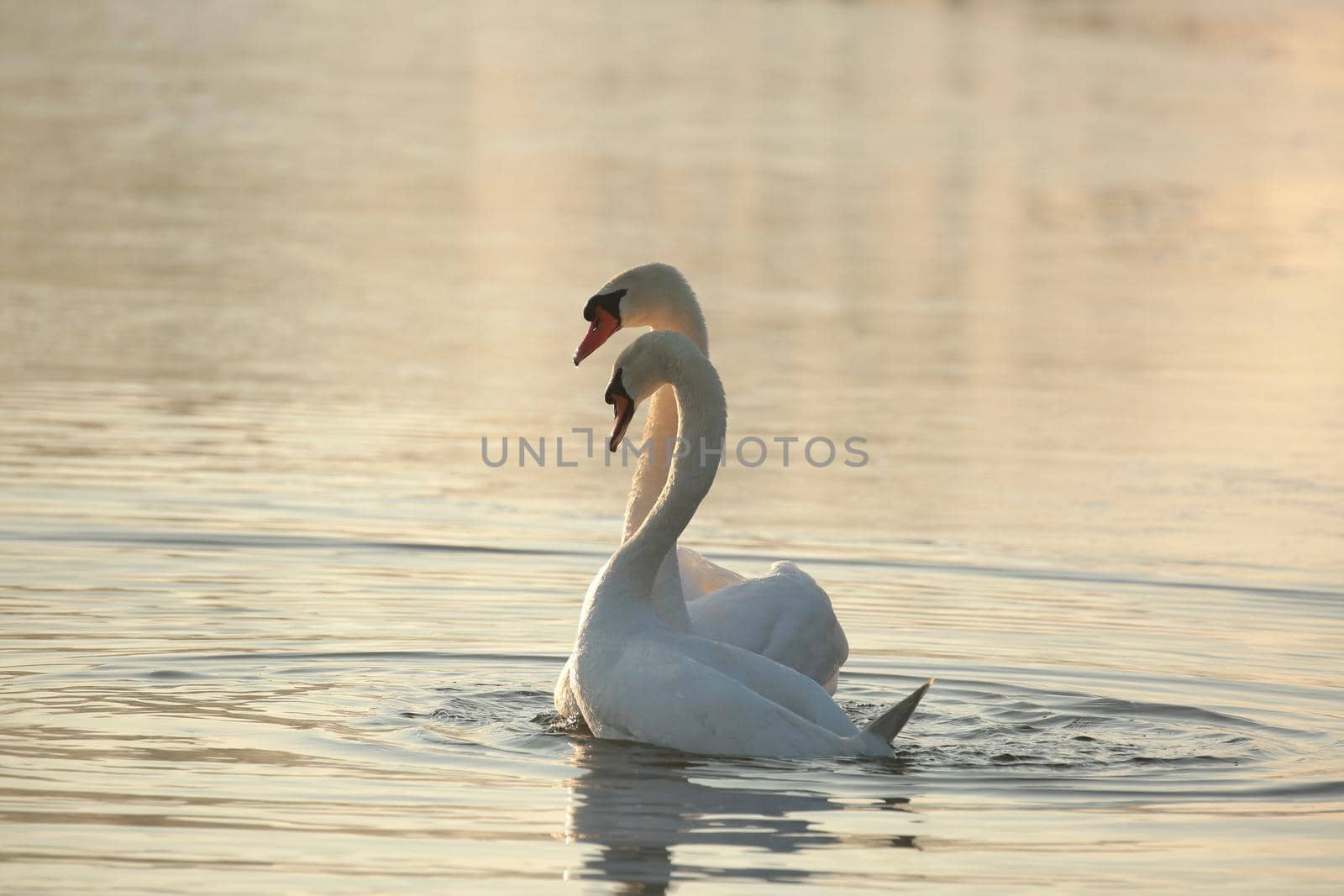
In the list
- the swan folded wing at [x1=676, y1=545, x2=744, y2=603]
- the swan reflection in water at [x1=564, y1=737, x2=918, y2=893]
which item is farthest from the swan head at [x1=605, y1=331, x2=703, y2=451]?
the swan reflection in water at [x1=564, y1=737, x2=918, y2=893]

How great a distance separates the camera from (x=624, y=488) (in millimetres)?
12734

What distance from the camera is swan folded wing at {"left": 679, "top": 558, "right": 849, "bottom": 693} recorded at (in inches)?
340

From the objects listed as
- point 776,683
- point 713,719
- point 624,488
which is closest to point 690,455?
point 776,683

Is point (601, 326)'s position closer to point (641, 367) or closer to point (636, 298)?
point (636, 298)

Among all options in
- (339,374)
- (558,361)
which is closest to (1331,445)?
(558,361)

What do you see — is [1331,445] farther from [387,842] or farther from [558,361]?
[387,842]

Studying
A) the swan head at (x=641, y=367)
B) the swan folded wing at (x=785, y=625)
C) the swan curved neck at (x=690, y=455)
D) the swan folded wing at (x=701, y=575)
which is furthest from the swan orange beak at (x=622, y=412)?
the swan folded wing at (x=701, y=575)

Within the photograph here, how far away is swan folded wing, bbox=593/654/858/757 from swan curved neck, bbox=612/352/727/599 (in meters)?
0.69

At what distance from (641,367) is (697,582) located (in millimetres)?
1297

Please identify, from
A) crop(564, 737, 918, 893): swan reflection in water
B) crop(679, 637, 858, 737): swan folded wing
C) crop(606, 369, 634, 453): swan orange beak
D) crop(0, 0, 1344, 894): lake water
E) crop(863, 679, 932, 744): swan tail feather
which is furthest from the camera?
crop(606, 369, 634, 453): swan orange beak

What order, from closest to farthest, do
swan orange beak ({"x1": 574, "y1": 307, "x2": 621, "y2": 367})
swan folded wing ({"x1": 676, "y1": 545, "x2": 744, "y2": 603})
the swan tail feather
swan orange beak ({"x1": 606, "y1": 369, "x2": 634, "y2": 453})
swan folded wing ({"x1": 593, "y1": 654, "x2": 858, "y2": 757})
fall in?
the swan tail feather < swan folded wing ({"x1": 593, "y1": 654, "x2": 858, "y2": 757}) < swan orange beak ({"x1": 606, "y1": 369, "x2": 634, "y2": 453}) < swan orange beak ({"x1": 574, "y1": 307, "x2": 621, "y2": 367}) < swan folded wing ({"x1": 676, "y1": 545, "x2": 744, "y2": 603})

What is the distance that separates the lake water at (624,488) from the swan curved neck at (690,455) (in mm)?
822

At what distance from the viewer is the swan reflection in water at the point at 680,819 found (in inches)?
251

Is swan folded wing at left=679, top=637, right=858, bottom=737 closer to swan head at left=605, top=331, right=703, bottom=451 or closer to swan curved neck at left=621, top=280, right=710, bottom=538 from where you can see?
swan head at left=605, top=331, right=703, bottom=451
